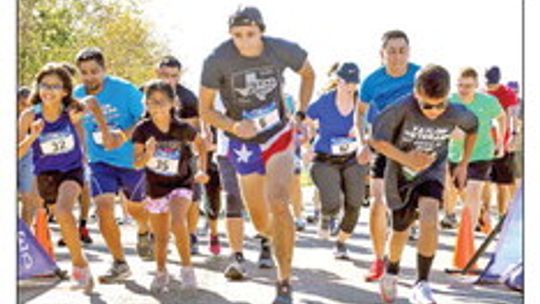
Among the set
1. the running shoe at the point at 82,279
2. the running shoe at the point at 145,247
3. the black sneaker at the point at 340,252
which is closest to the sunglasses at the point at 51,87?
the running shoe at the point at 82,279

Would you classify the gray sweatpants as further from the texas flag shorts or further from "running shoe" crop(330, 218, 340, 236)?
the texas flag shorts

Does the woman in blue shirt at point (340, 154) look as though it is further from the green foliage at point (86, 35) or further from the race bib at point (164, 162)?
the green foliage at point (86, 35)

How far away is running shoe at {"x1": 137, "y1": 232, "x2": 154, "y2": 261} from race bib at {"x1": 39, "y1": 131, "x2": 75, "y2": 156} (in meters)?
1.78

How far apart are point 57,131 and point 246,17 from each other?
1.93 meters

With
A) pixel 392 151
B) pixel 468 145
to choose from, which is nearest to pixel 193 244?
pixel 468 145

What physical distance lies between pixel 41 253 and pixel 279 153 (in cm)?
215

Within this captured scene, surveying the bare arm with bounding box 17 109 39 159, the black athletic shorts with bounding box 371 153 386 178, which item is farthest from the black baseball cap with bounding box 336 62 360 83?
the bare arm with bounding box 17 109 39 159

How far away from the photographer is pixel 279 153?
6.69 m

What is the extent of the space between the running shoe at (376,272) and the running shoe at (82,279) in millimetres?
2110

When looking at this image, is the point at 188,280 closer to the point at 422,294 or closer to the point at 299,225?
the point at 422,294

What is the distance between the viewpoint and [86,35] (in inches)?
1491

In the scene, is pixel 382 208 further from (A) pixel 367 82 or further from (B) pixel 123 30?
(B) pixel 123 30

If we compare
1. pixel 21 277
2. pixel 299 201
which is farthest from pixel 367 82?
pixel 299 201

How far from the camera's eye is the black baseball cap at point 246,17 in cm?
657
